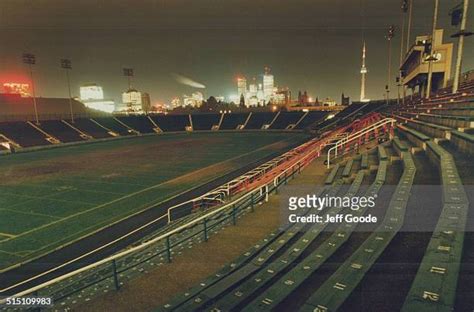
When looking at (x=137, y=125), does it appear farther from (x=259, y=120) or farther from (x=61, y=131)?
(x=259, y=120)

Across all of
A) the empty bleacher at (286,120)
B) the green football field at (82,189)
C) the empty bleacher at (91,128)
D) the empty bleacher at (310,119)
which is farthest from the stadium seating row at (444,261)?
the empty bleacher at (91,128)

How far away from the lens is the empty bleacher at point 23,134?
146 feet

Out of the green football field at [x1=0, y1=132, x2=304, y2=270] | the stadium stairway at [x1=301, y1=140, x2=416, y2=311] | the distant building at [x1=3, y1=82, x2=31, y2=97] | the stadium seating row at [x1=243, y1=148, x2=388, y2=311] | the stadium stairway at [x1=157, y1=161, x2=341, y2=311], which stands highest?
the distant building at [x1=3, y1=82, x2=31, y2=97]

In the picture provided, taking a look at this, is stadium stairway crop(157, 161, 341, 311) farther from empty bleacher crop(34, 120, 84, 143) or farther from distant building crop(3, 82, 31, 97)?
distant building crop(3, 82, 31, 97)

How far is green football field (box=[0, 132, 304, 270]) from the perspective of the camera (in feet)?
40.4

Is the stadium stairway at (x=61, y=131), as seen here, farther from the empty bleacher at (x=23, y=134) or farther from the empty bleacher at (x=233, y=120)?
→ the empty bleacher at (x=233, y=120)

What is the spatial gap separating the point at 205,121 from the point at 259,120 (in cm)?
1484

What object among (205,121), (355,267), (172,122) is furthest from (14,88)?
(355,267)

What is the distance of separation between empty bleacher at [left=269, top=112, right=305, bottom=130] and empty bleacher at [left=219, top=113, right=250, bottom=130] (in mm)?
8951

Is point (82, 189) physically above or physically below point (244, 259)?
below

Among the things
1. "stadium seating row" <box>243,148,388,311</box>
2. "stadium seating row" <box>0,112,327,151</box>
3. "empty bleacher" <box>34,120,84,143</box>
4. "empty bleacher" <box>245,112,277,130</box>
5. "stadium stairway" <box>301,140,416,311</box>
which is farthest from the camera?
"empty bleacher" <box>245,112,277,130</box>

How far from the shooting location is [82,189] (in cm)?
1938

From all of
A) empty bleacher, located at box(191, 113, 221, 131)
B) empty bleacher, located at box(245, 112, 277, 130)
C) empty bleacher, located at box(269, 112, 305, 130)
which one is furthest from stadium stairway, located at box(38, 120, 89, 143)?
empty bleacher, located at box(269, 112, 305, 130)

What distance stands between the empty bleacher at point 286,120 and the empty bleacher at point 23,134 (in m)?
47.1
